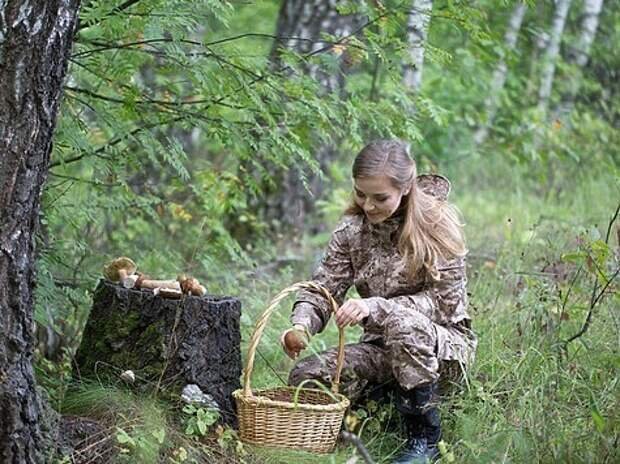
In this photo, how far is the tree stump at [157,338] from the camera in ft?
12.7

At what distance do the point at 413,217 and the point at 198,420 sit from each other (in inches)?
47.5

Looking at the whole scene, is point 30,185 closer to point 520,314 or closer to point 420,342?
point 420,342

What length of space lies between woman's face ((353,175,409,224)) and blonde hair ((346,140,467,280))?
0.07 feet

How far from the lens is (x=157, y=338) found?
12.7ft

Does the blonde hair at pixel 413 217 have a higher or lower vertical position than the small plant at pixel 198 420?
higher

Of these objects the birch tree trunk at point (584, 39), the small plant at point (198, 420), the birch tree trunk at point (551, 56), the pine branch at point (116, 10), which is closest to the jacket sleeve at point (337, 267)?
the small plant at point (198, 420)

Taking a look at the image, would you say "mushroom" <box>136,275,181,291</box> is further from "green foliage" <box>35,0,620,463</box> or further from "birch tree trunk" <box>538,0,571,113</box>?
"birch tree trunk" <box>538,0,571,113</box>

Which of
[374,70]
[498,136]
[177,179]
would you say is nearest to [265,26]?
[498,136]

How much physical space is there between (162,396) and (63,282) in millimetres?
1185

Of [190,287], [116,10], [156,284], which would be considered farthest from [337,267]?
[116,10]

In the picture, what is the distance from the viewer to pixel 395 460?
3.86 metres

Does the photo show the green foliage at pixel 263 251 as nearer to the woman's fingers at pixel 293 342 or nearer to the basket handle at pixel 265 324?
the basket handle at pixel 265 324

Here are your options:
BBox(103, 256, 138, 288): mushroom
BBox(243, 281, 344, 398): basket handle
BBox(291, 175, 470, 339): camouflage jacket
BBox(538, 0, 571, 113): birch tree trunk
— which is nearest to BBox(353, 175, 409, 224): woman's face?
BBox(291, 175, 470, 339): camouflage jacket

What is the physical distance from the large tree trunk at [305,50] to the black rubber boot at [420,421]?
9.03 feet
